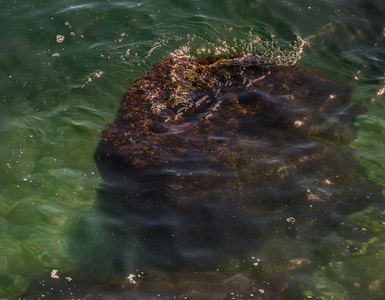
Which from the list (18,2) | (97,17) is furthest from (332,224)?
(18,2)

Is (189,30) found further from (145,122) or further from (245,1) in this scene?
(145,122)

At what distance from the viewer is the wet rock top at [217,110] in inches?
236

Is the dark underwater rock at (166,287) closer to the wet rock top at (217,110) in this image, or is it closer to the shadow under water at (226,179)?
the shadow under water at (226,179)

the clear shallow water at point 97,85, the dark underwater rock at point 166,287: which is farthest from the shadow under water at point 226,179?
the clear shallow water at point 97,85

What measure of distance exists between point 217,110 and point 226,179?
1.43 m

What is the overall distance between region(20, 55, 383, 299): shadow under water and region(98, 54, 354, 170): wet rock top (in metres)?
0.02

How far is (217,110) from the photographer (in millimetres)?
6535

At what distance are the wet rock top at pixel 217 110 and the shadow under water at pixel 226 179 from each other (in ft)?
0.06

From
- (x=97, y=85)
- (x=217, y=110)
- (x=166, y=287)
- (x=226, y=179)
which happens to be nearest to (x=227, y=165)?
(x=226, y=179)

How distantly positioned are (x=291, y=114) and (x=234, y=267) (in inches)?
113

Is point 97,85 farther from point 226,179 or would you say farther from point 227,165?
point 226,179

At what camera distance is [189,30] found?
8266mm

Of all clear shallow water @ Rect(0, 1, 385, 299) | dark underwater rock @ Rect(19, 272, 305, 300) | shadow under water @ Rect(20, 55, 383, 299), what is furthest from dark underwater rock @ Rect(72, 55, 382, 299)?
clear shallow water @ Rect(0, 1, 385, 299)

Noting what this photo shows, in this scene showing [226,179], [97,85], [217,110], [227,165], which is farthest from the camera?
[97,85]
